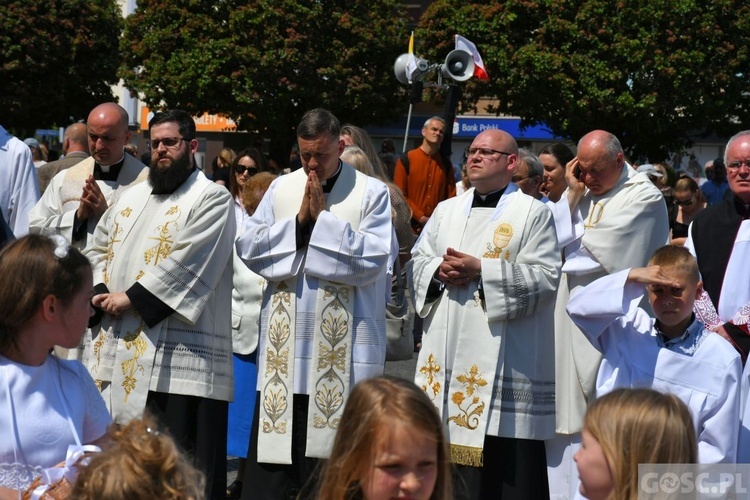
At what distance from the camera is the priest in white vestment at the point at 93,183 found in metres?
6.28

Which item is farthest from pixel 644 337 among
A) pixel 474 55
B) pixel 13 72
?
pixel 13 72

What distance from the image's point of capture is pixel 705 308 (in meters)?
5.25

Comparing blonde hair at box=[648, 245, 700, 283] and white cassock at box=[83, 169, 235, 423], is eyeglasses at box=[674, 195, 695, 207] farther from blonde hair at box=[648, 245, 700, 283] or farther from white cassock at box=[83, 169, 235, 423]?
blonde hair at box=[648, 245, 700, 283]

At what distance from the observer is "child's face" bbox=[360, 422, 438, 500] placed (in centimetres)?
321

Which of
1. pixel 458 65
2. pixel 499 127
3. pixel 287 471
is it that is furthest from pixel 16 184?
pixel 499 127

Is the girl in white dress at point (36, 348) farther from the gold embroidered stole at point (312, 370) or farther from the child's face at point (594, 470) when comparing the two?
the gold embroidered stole at point (312, 370)

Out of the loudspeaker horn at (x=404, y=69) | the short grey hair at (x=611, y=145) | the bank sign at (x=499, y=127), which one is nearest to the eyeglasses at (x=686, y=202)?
the loudspeaker horn at (x=404, y=69)

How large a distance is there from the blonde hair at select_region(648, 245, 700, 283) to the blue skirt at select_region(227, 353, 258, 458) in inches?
131

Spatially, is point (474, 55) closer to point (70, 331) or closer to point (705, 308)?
point (705, 308)

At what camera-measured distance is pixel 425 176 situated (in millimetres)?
11523

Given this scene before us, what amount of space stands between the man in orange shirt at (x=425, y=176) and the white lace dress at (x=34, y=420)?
8.06m

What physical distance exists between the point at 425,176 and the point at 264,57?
20354 millimetres

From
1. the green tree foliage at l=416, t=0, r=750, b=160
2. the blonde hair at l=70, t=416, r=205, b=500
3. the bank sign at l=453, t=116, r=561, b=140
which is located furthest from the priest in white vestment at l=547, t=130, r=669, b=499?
the bank sign at l=453, t=116, r=561, b=140

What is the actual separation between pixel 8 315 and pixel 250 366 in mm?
4061
